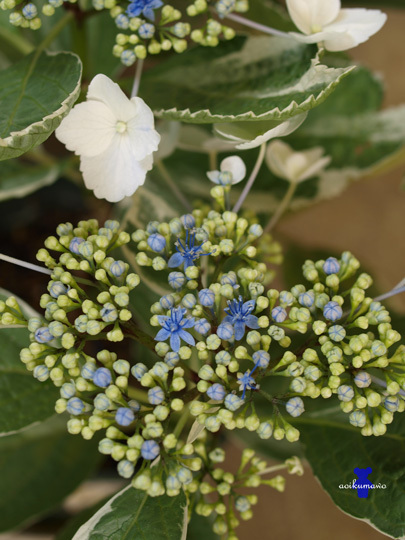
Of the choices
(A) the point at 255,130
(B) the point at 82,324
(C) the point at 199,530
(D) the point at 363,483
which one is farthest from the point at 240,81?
(C) the point at 199,530

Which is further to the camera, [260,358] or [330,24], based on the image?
[330,24]

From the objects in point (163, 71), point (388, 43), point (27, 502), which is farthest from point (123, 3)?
point (388, 43)

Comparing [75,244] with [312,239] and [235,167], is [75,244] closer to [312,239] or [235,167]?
[235,167]

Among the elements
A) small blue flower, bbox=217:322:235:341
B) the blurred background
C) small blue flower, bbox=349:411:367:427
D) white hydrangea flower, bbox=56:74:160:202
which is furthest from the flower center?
the blurred background

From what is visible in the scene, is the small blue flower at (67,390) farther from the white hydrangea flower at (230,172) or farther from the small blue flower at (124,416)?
the white hydrangea flower at (230,172)

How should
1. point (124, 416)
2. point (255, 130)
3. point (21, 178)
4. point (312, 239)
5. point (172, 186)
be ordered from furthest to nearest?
1. point (312, 239)
2. point (21, 178)
3. point (172, 186)
4. point (255, 130)
5. point (124, 416)

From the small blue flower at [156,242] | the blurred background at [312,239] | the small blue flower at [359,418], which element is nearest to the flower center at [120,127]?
the small blue flower at [156,242]

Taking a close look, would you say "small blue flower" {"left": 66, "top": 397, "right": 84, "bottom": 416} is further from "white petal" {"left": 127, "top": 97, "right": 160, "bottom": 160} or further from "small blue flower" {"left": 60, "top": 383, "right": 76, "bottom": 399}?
"white petal" {"left": 127, "top": 97, "right": 160, "bottom": 160}
